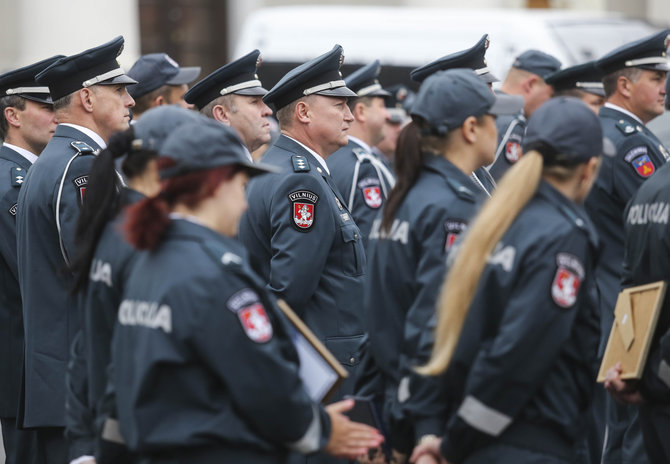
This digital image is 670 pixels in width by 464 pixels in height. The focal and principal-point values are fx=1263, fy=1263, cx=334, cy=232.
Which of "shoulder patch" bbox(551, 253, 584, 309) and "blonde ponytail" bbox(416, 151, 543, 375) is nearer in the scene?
"shoulder patch" bbox(551, 253, 584, 309)

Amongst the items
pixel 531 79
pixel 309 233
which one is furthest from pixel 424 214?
pixel 531 79

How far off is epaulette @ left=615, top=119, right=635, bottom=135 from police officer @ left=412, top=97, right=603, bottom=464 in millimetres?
2593

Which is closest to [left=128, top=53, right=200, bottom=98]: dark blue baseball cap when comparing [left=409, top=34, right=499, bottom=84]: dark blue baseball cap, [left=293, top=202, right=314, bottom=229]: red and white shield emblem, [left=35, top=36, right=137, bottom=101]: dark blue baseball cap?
[left=35, top=36, right=137, bottom=101]: dark blue baseball cap

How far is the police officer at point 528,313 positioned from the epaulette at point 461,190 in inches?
12.8

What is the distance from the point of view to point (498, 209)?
13.3 feet

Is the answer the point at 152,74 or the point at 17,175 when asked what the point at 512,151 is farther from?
the point at 17,175

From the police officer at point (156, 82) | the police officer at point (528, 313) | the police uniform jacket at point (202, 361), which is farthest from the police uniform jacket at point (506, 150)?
the police uniform jacket at point (202, 361)

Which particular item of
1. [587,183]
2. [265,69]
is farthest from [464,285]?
[265,69]

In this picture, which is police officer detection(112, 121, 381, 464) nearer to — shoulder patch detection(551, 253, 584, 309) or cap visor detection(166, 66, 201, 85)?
shoulder patch detection(551, 253, 584, 309)

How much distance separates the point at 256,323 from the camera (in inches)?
145

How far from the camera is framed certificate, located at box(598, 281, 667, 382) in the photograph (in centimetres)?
465

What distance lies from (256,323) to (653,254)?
1950mm

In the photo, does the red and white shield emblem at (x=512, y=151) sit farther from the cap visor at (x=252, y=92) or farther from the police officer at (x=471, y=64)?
the cap visor at (x=252, y=92)

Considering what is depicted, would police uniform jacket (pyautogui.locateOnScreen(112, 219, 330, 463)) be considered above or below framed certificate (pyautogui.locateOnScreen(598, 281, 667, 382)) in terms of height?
above
